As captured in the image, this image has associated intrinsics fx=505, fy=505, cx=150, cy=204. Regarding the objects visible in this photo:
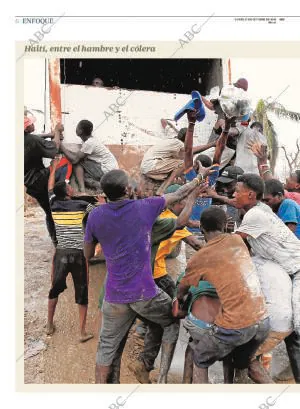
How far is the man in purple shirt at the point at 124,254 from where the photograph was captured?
3.43 m

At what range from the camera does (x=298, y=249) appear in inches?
151

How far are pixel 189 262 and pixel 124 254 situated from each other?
1.47 feet

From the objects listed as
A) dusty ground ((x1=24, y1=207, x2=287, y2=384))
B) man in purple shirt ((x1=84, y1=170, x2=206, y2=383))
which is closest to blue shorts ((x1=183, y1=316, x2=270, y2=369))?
man in purple shirt ((x1=84, y1=170, x2=206, y2=383))

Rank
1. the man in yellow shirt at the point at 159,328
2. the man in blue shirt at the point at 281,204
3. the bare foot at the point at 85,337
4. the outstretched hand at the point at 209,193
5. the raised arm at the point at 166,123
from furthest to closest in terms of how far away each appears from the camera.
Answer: the raised arm at the point at 166,123
the bare foot at the point at 85,337
the outstretched hand at the point at 209,193
the man in blue shirt at the point at 281,204
the man in yellow shirt at the point at 159,328

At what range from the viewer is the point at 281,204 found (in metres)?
4.07

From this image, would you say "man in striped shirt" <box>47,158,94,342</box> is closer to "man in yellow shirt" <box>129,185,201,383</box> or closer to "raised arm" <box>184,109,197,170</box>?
"man in yellow shirt" <box>129,185,201,383</box>

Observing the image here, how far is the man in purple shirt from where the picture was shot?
3.43 m

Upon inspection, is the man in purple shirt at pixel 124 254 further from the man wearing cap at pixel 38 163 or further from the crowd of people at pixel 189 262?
the man wearing cap at pixel 38 163

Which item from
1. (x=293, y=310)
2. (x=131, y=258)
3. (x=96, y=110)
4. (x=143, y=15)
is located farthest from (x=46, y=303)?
(x=143, y=15)

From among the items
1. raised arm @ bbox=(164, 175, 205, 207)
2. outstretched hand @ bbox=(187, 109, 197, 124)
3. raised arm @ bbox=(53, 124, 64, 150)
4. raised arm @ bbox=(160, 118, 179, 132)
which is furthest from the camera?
raised arm @ bbox=(160, 118, 179, 132)

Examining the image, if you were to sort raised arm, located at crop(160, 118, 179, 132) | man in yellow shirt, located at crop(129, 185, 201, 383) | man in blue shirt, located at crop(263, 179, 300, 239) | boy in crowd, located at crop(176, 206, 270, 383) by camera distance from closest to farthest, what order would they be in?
boy in crowd, located at crop(176, 206, 270, 383) < man in yellow shirt, located at crop(129, 185, 201, 383) < man in blue shirt, located at crop(263, 179, 300, 239) < raised arm, located at crop(160, 118, 179, 132)

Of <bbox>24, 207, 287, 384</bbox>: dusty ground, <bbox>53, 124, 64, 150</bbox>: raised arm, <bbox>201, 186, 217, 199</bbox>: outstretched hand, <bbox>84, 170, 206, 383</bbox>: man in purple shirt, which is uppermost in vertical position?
<bbox>53, 124, 64, 150</bbox>: raised arm

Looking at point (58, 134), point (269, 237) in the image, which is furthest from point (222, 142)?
point (58, 134)

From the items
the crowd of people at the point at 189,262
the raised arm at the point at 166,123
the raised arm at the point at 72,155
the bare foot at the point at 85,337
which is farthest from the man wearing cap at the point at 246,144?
the bare foot at the point at 85,337
